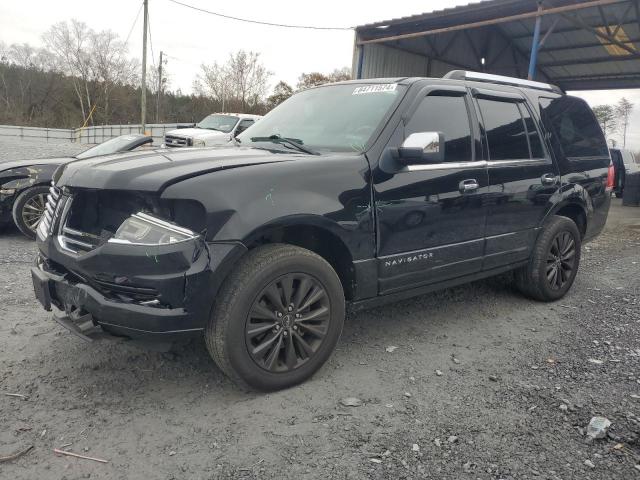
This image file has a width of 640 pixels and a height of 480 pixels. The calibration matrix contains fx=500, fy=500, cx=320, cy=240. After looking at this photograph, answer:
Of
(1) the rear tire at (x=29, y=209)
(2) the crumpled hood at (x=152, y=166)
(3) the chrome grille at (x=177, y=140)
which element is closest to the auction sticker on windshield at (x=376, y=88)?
(2) the crumpled hood at (x=152, y=166)

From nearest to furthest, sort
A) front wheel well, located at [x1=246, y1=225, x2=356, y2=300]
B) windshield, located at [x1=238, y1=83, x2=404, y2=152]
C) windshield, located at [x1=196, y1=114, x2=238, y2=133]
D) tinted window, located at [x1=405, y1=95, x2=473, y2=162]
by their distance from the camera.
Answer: front wheel well, located at [x1=246, y1=225, x2=356, y2=300] → windshield, located at [x1=238, y1=83, x2=404, y2=152] → tinted window, located at [x1=405, y1=95, x2=473, y2=162] → windshield, located at [x1=196, y1=114, x2=238, y2=133]

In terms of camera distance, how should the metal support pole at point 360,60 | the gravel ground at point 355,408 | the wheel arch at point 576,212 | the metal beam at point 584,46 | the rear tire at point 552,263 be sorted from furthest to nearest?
the metal beam at point 584,46, the metal support pole at point 360,60, the wheel arch at point 576,212, the rear tire at point 552,263, the gravel ground at point 355,408

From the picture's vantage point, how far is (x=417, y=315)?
4.32 metres

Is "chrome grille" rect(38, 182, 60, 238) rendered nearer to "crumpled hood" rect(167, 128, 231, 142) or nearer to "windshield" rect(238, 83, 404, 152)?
"windshield" rect(238, 83, 404, 152)

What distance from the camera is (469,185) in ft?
12.1

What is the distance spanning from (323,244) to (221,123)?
13.1 meters

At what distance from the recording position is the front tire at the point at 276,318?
2619 mm

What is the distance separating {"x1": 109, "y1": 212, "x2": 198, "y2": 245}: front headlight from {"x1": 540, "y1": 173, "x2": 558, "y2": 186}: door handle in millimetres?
3233

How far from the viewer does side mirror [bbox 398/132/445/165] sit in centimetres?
310

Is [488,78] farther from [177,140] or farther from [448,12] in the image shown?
[177,140]

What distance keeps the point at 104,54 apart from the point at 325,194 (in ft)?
176

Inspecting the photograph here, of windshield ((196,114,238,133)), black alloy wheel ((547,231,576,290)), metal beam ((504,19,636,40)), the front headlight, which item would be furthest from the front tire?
metal beam ((504,19,636,40))

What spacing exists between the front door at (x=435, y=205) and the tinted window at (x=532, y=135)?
798mm

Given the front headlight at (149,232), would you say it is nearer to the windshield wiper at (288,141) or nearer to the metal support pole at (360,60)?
the windshield wiper at (288,141)
